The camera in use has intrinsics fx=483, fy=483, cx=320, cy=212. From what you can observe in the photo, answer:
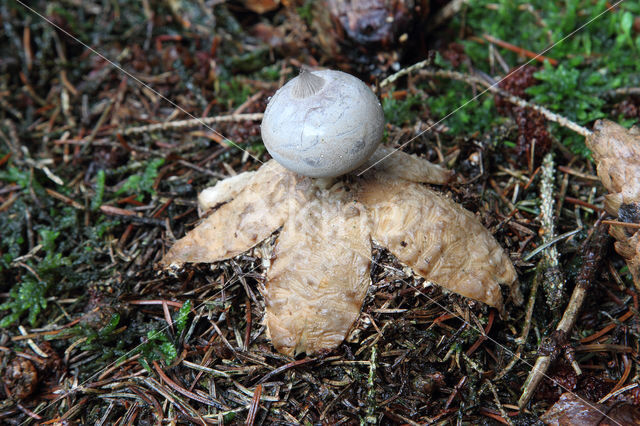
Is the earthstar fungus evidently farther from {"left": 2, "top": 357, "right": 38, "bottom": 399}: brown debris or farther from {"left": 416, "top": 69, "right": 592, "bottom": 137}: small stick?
{"left": 2, "top": 357, "right": 38, "bottom": 399}: brown debris

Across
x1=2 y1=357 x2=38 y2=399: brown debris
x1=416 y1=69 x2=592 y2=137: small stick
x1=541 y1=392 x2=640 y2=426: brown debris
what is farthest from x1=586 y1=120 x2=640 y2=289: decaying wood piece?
x1=2 y1=357 x2=38 y2=399: brown debris

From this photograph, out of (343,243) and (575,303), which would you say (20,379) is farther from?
(575,303)

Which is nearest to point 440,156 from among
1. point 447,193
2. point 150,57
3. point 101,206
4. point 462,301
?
point 447,193

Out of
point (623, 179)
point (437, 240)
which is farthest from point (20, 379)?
point (623, 179)

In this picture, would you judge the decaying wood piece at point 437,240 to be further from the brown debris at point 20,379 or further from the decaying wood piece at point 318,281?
the brown debris at point 20,379

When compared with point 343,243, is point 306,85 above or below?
→ above

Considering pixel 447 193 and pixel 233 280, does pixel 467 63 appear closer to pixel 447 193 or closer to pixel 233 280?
pixel 447 193
